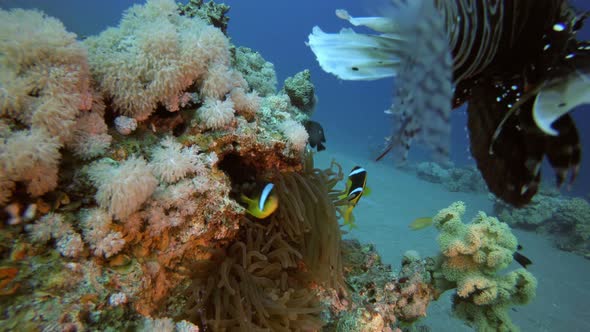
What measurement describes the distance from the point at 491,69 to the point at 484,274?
2961 mm

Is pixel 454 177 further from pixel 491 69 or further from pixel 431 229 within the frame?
pixel 491 69

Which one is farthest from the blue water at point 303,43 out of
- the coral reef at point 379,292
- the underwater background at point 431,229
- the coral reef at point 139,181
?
the coral reef at point 139,181

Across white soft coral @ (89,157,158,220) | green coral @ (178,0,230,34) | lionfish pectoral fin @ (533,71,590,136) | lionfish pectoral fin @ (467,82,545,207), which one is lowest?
white soft coral @ (89,157,158,220)

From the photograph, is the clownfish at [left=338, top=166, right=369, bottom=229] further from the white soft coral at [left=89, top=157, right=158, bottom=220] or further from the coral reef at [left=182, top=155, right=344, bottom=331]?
the white soft coral at [left=89, top=157, right=158, bottom=220]

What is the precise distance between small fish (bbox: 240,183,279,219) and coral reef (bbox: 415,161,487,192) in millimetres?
13954

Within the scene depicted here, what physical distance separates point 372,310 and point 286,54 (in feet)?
313

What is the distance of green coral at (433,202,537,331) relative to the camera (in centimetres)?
321

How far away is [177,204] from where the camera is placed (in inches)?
73.2

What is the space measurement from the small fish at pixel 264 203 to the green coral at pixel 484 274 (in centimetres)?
222

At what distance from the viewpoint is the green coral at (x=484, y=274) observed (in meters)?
3.21

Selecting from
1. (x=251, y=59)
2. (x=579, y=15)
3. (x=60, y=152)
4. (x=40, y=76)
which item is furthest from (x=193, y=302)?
(x=251, y=59)

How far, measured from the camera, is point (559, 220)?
1017 cm

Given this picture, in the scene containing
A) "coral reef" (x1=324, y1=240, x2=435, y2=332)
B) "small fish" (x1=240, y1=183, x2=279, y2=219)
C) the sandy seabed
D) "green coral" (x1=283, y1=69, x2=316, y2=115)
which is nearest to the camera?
"small fish" (x1=240, y1=183, x2=279, y2=219)

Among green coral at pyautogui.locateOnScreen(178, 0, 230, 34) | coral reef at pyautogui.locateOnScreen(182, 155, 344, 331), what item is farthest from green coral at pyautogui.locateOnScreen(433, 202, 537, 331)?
green coral at pyautogui.locateOnScreen(178, 0, 230, 34)
